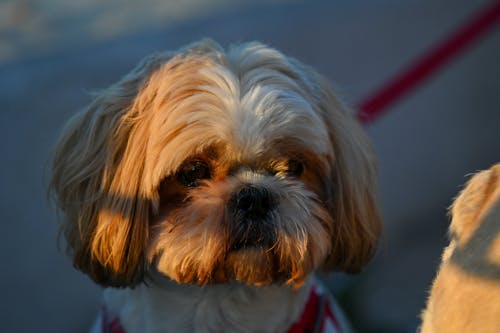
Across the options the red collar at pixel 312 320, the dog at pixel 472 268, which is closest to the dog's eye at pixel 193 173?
the red collar at pixel 312 320

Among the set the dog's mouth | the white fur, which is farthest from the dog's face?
the white fur

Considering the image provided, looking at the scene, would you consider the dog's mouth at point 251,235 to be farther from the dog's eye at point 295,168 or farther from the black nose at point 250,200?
the dog's eye at point 295,168

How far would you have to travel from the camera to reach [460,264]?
1.38 meters

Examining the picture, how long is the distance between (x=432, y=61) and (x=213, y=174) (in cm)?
250

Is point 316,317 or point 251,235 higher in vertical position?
point 251,235

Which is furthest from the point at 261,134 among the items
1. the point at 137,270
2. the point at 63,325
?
the point at 63,325

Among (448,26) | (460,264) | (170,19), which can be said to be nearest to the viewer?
(460,264)

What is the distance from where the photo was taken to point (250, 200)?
89.6 inches

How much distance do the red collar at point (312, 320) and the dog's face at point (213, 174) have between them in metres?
0.18

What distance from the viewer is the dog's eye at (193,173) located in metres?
2.33

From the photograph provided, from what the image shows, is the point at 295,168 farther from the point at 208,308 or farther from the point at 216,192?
the point at 208,308

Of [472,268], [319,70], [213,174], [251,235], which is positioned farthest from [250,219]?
[319,70]

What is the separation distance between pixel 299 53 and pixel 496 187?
9.56ft

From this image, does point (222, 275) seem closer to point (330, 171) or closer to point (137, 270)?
point (137, 270)
